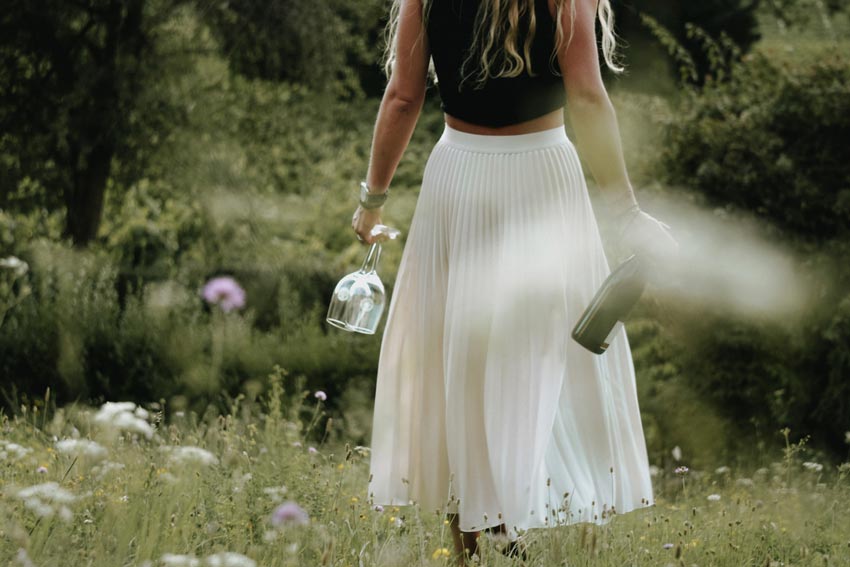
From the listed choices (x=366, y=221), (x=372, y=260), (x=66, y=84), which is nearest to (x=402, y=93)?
(x=366, y=221)

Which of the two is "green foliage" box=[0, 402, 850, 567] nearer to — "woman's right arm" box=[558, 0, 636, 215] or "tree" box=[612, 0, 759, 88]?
"woman's right arm" box=[558, 0, 636, 215]

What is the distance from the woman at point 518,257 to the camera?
2.65 meters

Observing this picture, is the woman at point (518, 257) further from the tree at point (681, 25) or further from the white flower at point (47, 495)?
the tree at point (681, 25)

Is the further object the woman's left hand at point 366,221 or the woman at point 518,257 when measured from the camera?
the woman's left hand at point 366,221

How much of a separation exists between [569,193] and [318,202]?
27.3ft

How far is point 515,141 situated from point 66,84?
458 cm

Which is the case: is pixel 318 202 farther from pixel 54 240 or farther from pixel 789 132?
pixel 789 132

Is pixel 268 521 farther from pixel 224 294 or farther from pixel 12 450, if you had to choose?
pixel 224 294

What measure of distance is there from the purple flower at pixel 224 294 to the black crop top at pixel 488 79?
3082 millimetres

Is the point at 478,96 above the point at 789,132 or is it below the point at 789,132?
above

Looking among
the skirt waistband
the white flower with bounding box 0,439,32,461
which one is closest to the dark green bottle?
the skirt waistband

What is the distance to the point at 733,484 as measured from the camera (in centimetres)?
441

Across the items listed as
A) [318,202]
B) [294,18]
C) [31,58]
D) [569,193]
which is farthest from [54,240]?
[569,193]

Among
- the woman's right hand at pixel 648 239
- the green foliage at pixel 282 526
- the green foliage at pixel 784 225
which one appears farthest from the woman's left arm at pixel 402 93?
the green foliage at pixel 784 225
